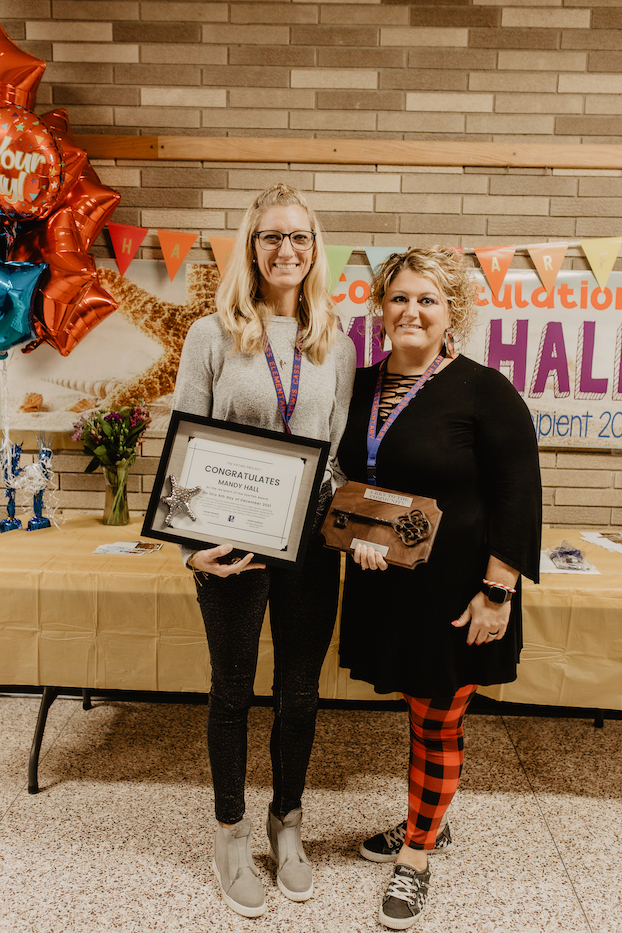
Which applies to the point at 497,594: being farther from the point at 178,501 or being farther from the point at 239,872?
the point at 239,872

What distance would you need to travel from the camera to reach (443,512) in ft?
4.00

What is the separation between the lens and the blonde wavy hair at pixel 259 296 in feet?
4.00

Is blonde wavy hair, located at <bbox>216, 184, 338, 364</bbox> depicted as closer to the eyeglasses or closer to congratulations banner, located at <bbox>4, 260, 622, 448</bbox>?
the eyeglasses

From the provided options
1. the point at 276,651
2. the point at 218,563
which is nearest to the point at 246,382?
the point at 218,563

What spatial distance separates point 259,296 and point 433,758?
1.14 m

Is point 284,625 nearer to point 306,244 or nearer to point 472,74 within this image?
point 306,244

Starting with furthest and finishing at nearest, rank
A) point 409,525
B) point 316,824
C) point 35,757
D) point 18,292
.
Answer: point 18,292, point 35,757, point 316,824, point 409,525

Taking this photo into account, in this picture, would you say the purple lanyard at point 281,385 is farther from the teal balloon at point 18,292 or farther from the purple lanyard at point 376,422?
the teal balloon at point 18,292

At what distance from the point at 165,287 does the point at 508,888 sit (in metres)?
2.25

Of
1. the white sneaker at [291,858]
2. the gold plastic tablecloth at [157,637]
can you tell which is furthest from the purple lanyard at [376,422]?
the white sneaker at [291,858]

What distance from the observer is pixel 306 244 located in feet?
4.06

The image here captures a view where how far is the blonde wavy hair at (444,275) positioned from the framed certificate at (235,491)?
0.44 meters

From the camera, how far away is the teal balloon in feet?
6.23

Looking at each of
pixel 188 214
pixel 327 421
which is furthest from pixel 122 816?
pixel 188 214
